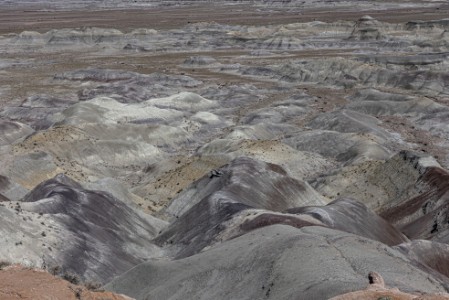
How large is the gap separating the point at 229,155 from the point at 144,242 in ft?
56.5

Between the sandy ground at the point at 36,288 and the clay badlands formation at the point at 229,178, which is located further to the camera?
the clay badlands formation at the point at 229,178

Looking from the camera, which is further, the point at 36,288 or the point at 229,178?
the point at 229,178

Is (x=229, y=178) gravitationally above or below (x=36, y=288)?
below

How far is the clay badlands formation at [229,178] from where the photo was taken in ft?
66.5

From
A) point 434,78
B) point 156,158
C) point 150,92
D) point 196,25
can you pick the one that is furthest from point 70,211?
point 196,25

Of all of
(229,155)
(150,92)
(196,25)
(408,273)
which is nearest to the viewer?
(408,273)

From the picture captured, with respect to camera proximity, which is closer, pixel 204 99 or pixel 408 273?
pixel 408 273

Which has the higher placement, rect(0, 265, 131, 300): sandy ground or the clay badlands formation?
rect(0, 265, 131, 300): sandy ground

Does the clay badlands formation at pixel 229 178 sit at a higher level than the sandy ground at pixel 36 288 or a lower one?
lower

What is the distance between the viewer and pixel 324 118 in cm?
6500

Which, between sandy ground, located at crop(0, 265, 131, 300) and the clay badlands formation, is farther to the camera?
the clay badlands formation

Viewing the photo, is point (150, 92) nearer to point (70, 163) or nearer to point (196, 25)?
point (70, 163)

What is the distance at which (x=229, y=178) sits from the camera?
1475 inches

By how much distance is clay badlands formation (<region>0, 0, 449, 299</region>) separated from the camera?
20281mm
